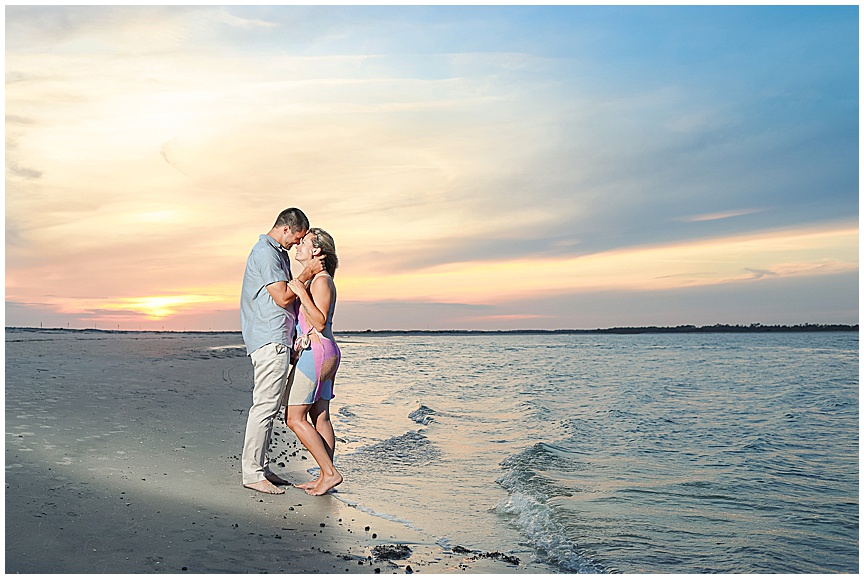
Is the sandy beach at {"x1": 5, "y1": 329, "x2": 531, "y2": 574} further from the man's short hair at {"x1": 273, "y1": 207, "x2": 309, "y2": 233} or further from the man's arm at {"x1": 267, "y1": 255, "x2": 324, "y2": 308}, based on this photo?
the man's short hair at {"x1": 273, "y1": 207, "x2": 309, "y2": 233}

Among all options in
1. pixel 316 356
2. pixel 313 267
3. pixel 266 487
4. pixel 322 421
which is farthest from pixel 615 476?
pixel 313 267

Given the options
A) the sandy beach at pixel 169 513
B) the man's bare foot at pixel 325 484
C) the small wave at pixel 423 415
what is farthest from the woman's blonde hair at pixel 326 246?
the small wave at pixel 423 415

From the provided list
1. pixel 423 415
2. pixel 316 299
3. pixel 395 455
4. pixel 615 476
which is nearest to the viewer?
pixel 316 299

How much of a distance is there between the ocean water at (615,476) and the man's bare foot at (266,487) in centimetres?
78

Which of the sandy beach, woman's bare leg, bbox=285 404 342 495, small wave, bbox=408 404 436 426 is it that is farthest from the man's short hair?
small wave, bbox=408 404 436 426

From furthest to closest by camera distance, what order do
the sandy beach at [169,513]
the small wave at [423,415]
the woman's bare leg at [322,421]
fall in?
1. the small wave at [423,415]
2. the woman's bare leg at [322,421]
3. the sandy beach at [169,513]

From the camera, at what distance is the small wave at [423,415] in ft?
43.1

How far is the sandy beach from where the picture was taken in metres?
4.66

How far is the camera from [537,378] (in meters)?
25.6

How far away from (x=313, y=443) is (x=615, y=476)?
4.36 meters

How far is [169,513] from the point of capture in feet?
18.2

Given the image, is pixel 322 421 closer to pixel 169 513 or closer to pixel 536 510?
pixel 169 513

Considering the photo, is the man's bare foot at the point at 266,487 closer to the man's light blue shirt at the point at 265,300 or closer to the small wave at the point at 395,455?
the man's light blue shirt at the point at 265,300

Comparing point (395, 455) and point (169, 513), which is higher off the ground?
point (169, 513)
